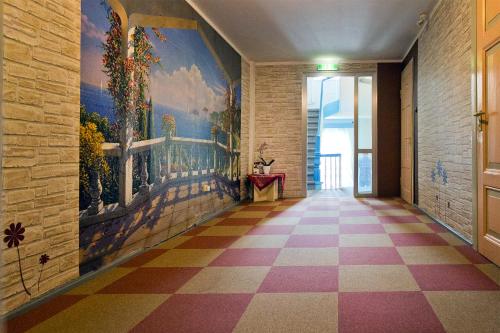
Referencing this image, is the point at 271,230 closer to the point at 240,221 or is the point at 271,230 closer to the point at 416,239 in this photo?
the point at 240,221

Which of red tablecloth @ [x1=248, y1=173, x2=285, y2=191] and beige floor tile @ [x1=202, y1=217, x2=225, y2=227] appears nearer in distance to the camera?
beige floor tile @ [x1=202, y1=217, x2=225, y2=227]

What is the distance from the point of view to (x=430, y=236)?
12.3 feet

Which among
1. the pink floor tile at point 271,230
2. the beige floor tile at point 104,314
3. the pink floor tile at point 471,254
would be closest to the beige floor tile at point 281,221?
the pink floor tile at point 271,230

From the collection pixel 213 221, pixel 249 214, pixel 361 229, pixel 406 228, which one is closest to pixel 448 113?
pixel 406 228

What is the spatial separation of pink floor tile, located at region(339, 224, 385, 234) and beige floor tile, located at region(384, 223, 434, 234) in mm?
88

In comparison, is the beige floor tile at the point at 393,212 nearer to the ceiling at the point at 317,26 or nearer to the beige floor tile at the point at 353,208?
the beige floor tile at the point at 353,208

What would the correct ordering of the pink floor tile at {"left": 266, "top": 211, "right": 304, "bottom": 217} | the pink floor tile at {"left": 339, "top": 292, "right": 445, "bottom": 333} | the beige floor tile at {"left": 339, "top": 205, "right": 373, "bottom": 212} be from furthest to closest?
the beige floor tile at {"left": 339, "top": 205, "right": 373, "bottom": 212} < the pink floor tile at {"left": 266, "top": 211, "right": 304, "bottom": 217} < the pink floor tile at {"left": 339, "top": 292, "right": 445, "bottom": 333}

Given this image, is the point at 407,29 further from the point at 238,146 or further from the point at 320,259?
the point at 320,259

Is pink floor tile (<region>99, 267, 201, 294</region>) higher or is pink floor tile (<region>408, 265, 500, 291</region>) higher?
pink floor tile (<region>408, 265, 500, 291</region>)

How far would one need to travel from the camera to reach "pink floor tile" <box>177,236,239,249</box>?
3492mm

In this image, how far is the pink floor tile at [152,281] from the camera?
2.33 meters

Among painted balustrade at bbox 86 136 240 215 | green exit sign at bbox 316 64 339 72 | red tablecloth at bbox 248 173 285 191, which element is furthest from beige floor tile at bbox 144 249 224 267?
green exit sign at bbox 316 64 339 72

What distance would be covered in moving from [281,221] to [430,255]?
2.10m

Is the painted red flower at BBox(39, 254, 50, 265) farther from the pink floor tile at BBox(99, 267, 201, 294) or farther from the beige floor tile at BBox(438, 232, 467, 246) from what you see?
the beige floor tile at BBox(438, 232, 467, 246)
